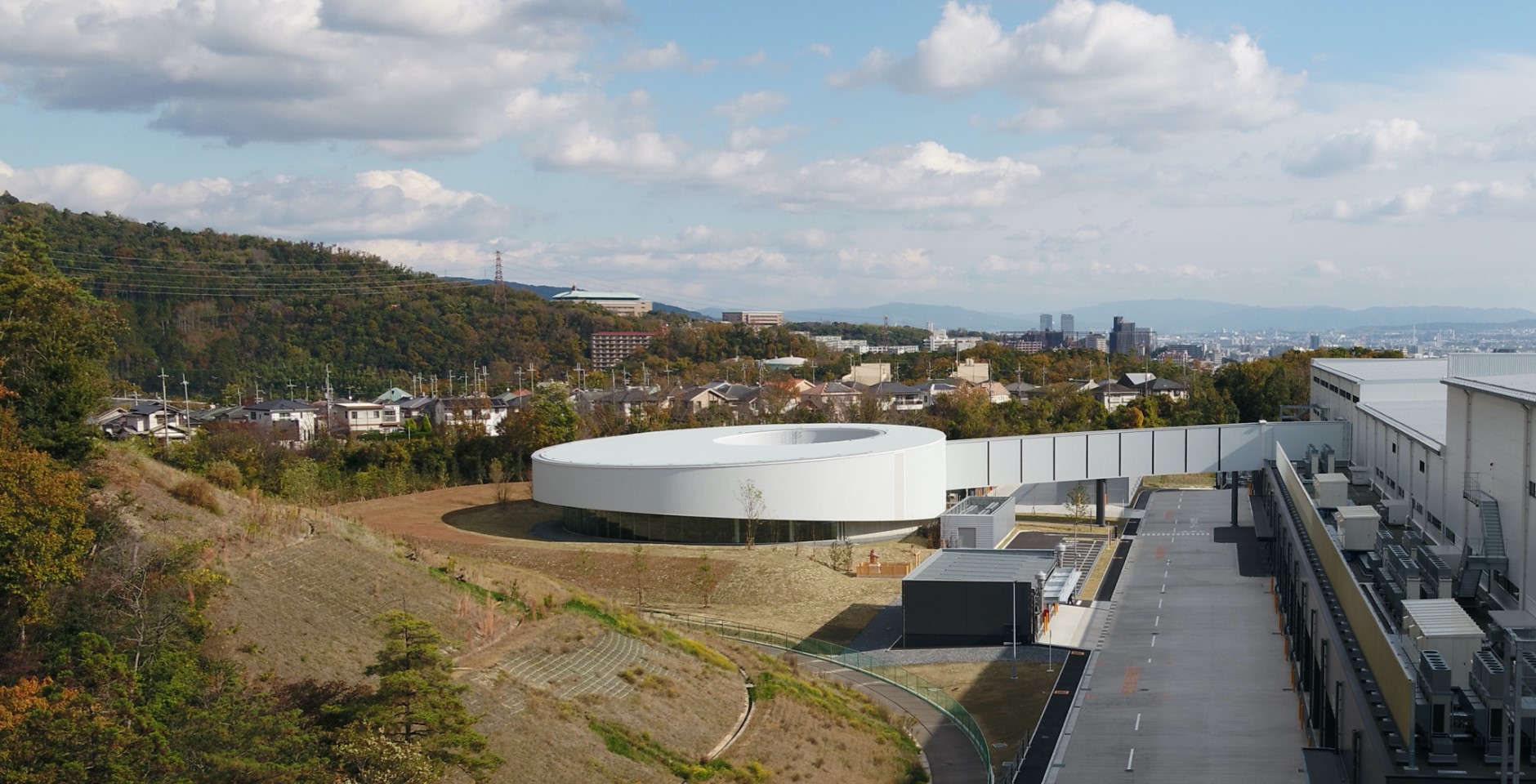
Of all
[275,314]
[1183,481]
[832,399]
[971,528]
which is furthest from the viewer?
[275,314]

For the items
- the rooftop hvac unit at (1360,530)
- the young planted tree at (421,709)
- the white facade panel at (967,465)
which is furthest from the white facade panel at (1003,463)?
the young planted tree at (421,709)

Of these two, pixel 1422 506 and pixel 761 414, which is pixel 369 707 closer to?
pixel 1422 506

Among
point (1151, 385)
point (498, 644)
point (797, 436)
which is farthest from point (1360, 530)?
point (1151, 385)

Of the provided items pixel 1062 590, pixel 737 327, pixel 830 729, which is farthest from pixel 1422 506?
pixel 737 327

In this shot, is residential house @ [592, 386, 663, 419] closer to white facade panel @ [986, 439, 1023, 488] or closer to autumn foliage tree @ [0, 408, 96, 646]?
white facade panel @ [986, 439, 1023, 488]

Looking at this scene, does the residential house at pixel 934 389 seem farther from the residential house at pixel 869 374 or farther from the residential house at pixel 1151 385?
the residential house at pixel 1151 385

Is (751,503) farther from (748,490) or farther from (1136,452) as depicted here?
(1136,452)
